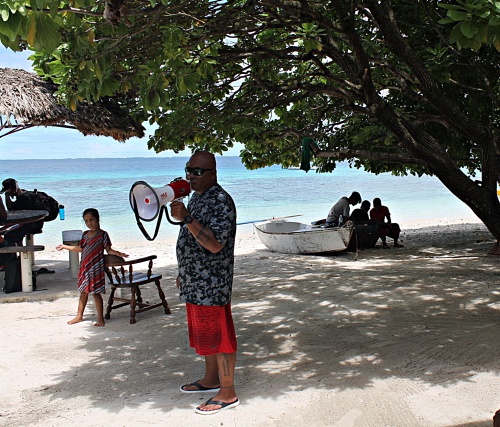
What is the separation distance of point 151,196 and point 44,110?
5.25 meters

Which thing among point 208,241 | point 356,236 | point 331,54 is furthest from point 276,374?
point 356,236

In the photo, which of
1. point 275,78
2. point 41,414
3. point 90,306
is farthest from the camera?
point 275,78

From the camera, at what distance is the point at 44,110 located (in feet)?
28.5

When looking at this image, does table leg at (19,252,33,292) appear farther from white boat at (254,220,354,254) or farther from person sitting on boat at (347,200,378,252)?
person sitting on boat at (347,200,378,252)

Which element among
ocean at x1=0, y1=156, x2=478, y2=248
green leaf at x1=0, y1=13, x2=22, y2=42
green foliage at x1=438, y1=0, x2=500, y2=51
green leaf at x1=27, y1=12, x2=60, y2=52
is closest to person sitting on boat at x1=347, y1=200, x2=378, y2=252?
ocean at x1=0, y1=156, x2=478, y2=248

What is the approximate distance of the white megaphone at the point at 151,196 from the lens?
Result: 4.17m

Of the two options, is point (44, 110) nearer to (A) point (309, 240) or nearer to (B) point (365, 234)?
(A) point (309, 240)

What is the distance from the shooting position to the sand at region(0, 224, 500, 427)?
14.4 feet

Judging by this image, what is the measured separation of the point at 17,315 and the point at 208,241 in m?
4.61

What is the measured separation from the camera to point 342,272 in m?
10.4

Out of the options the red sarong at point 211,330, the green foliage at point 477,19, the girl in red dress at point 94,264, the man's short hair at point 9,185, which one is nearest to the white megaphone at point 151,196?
the red sarong at point 211,330

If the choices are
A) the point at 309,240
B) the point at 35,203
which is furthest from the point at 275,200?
the point at 35,203

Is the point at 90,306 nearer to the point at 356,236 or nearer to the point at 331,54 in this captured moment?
the point at 331,54

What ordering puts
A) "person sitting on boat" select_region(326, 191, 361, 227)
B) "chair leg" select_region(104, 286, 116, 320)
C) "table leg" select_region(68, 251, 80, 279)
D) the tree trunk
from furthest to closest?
1. "person sitting on boat" select_region(326, 191, 361, 227)
2. "table leg" select_region(68, 251, 80, 279)
3. "chair leg" select_region(104, 286, 116, 320)
4. the tree trunk
